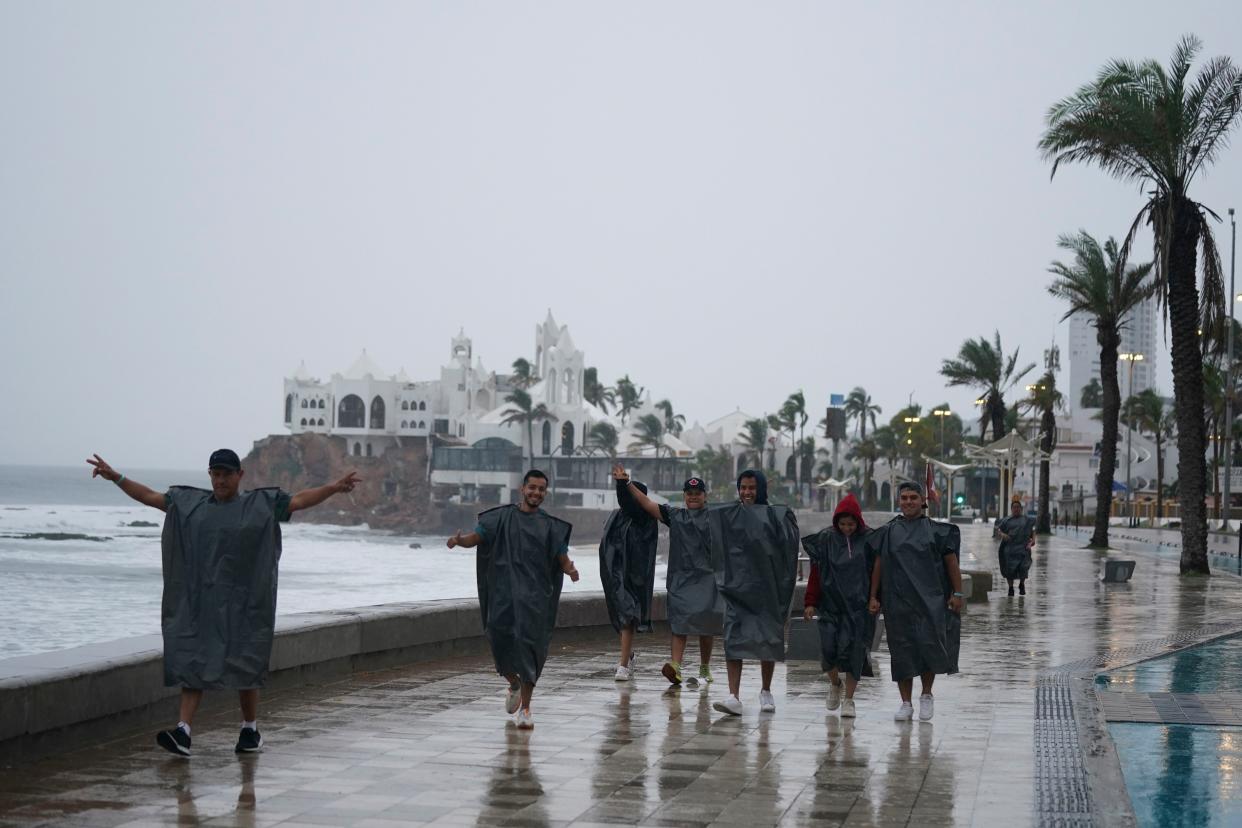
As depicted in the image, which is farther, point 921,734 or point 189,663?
point 921,734

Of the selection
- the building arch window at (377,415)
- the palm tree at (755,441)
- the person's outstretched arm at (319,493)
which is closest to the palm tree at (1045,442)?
the person's outstretched arm at (319,493)

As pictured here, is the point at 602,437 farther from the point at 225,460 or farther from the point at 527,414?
the point at 225,460

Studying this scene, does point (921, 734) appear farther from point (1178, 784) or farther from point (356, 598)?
point (356, 598)

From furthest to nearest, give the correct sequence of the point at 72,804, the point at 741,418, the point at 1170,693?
1. the point at 741,418
2. the point at 1170,693
3. the point at 72,804

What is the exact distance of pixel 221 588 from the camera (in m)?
7.46

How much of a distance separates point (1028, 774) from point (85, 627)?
42189 millimetres

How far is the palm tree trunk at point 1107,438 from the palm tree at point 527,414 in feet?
303

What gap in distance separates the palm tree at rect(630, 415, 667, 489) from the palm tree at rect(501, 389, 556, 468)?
11.4 metres

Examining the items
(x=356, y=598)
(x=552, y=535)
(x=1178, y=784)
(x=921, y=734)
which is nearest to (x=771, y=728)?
(x=921, y=734)

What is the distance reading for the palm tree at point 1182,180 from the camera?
2644cm

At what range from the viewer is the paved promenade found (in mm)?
6230

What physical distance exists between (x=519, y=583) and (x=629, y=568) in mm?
2898

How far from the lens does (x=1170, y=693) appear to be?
10.8 meters

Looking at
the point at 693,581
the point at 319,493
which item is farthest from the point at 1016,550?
the point at 319,493
